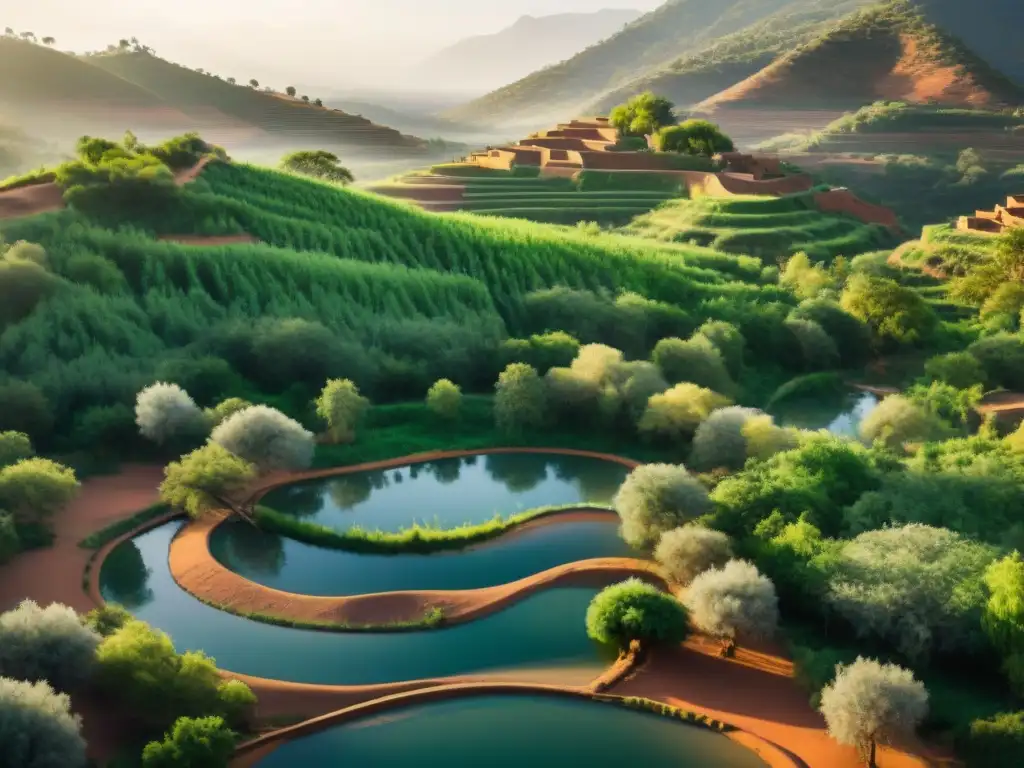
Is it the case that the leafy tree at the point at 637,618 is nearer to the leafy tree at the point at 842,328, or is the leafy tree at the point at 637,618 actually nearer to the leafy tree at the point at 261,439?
the leafy tree at the point at 261,439

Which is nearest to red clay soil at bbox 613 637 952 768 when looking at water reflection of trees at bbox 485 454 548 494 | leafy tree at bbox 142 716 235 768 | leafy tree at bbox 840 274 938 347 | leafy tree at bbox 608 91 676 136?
leafy tree at bbox 142 716 235 768

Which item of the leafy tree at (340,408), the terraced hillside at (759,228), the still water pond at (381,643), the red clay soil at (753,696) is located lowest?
the red clay soil at (753,696)

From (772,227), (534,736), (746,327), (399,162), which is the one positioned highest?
(399,162)

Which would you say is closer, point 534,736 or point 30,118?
point 534,736

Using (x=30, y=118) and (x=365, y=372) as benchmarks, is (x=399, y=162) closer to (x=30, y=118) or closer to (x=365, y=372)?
(x=30, y=118)

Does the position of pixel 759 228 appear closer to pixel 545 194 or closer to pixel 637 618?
pixel 545 194

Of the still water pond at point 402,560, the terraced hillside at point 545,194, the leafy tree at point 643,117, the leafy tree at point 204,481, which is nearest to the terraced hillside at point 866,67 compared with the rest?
the leafy tree at point 643,117

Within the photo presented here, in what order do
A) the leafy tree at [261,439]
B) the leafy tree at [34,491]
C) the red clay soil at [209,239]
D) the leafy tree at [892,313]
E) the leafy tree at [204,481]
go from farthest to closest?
the leafy tree at [892,313]
the red clay soil at [209,239]
the leafy tree at [261,439]
the leafy tree at [204,481]
the leafy tree at [34,491]

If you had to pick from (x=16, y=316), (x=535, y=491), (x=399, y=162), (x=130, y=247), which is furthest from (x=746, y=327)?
(x=399, y=162)
